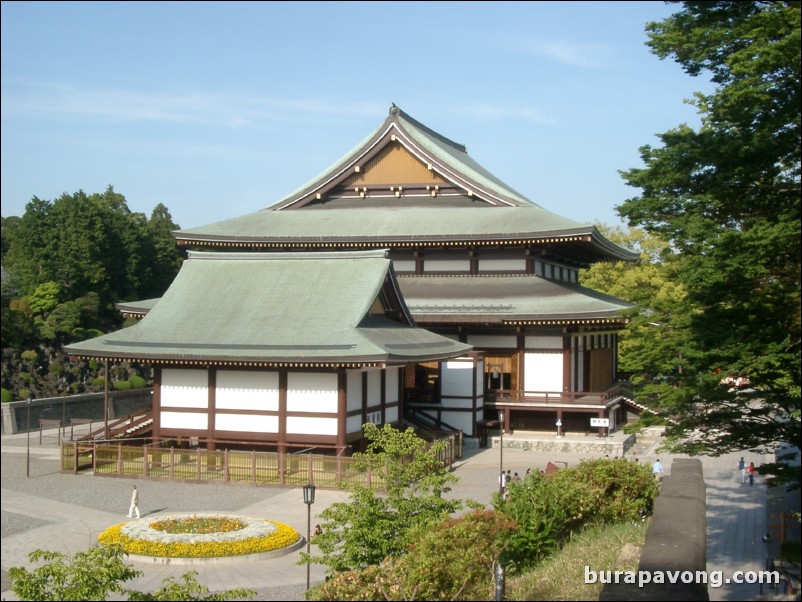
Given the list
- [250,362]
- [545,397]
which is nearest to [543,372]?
[545,397]

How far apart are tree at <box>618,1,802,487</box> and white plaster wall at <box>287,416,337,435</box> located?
13.6 meters

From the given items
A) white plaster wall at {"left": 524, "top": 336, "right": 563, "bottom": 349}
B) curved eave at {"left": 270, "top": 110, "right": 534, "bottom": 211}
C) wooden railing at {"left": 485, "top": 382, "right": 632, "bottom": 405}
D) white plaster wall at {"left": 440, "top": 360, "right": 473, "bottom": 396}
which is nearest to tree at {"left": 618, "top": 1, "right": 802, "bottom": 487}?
white plaster wall at {"left": 440, "top": 360, "right": 473, "bottom": 396}

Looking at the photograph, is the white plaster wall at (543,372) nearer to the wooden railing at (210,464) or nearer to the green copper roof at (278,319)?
the green copper roof at (278,319)

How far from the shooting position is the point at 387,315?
32375mm

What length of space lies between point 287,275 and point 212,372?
5096 millimetres

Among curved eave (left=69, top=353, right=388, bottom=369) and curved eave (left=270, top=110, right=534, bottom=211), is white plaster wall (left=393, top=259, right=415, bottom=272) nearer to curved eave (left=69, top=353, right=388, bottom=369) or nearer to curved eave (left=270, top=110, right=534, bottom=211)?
curved eave (left=270, top=110, right=534, bottom=211)

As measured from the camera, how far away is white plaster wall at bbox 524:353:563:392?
36844 mm

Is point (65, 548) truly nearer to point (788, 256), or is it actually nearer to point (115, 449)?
point (115, 449)

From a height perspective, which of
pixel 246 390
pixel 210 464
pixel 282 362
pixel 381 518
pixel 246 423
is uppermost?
pixel 282 362

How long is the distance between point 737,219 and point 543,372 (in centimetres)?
2237

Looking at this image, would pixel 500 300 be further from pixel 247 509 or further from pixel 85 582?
pixel 85 582

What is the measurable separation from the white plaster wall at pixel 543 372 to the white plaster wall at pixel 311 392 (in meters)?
12.5

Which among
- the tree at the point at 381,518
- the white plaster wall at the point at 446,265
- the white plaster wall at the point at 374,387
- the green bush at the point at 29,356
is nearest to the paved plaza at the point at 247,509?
the tree at the point at 381,518

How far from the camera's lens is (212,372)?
28.8 meters
